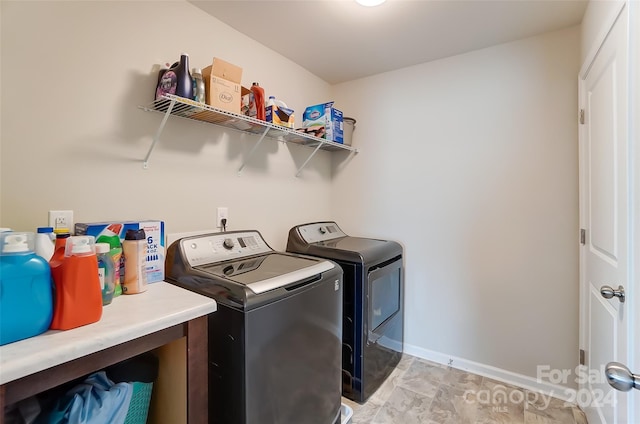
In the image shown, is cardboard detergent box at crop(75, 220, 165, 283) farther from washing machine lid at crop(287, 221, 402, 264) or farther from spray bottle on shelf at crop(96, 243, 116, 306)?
washing machine lid at crop(287, 221, 402, 264)

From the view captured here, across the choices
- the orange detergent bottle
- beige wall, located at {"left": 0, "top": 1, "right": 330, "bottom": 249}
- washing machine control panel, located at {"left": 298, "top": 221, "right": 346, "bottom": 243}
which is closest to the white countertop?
the orange detergent bottle

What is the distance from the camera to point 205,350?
3.33 feet

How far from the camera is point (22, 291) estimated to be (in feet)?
2.35

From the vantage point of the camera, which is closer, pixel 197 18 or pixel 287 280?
pixel 287 280

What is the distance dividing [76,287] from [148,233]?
56 cm

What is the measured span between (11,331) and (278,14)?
1839 millimetres

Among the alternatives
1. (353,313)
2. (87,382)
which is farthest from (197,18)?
(353,313)

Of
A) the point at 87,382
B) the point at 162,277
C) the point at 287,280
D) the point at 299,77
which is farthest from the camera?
the point at 299,77

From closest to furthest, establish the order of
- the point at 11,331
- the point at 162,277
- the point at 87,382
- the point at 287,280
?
the point at 11,331 < the point at 87,382 < the point at 287,280 < the point at 162,277

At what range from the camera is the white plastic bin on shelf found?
5.43 feet

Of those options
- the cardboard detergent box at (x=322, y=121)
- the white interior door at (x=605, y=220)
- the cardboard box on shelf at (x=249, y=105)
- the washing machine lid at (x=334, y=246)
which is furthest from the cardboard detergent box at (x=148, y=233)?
the white interior door at (x=605, y=220)

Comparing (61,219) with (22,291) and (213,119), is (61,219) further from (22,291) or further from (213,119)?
(213,119)

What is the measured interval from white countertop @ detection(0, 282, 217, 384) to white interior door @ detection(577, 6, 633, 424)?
1.51 metres

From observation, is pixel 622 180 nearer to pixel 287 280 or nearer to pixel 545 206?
pixel 545 206
